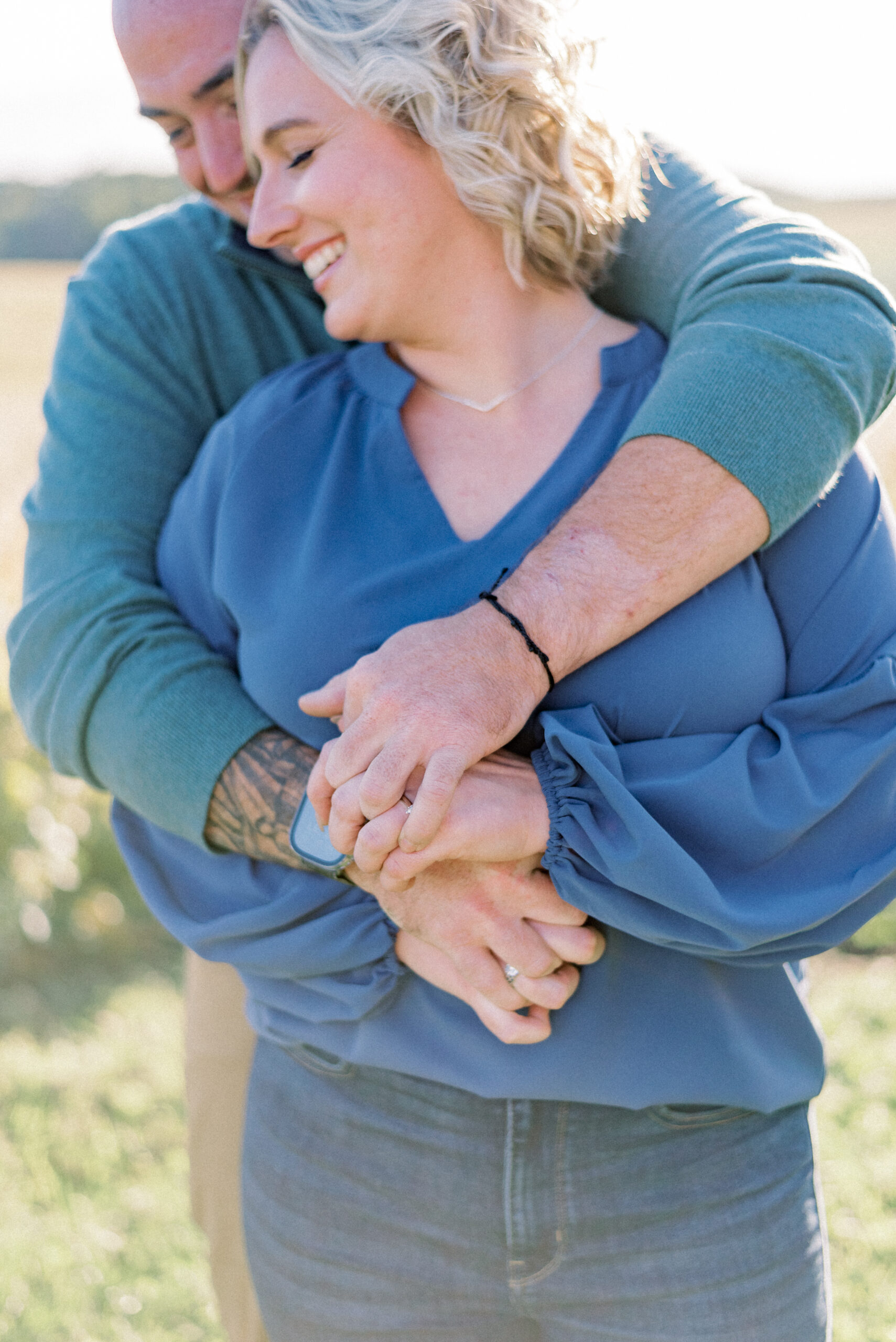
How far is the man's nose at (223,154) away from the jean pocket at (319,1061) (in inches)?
54.6

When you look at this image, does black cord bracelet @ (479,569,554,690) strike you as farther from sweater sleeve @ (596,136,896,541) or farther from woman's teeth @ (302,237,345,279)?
woman's teeth @ (302,237,345,279)

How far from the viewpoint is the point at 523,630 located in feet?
4.72

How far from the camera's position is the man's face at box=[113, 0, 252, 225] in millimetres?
1852

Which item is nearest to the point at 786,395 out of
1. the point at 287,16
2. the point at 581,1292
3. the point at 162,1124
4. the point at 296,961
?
the point at 287,16

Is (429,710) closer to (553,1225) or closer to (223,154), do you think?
(553,1225)

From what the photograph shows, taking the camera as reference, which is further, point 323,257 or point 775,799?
→ point 323,257

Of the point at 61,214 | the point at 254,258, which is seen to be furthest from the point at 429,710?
the point at 61,214

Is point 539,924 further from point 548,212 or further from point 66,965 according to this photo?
point 66,965

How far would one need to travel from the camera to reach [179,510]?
1796 millimetres

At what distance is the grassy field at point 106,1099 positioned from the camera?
9.07ft

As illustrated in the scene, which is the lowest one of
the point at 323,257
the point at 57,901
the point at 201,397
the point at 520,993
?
the point at 57,901

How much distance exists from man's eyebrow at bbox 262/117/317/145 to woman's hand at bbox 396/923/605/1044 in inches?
44.2

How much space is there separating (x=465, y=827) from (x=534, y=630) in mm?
256

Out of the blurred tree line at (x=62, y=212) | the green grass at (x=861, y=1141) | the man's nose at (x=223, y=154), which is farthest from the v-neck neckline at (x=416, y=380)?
the blurred tree line at (x=62, y=212)
